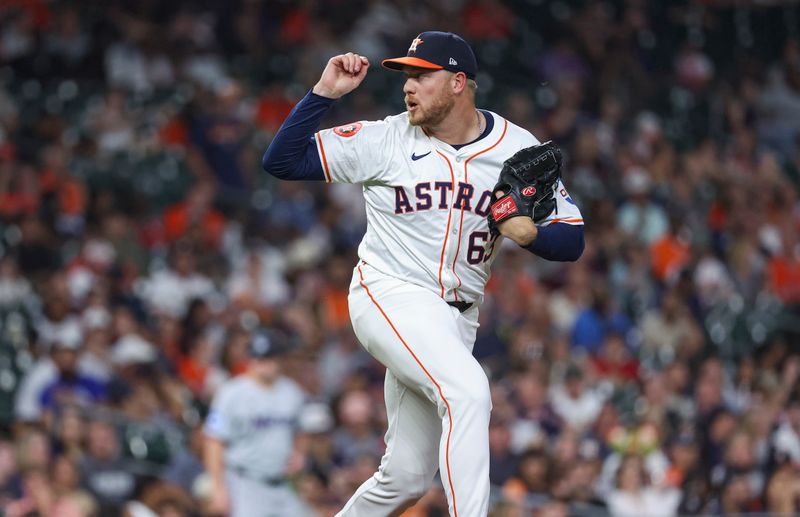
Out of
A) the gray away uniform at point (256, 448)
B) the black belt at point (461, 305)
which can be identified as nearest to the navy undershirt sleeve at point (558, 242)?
the black belt at point (461, 305)

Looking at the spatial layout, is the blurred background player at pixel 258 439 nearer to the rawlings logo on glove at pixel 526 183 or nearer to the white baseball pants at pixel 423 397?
the white baseball pants at pixel 423 397

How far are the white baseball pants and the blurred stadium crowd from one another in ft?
9.49

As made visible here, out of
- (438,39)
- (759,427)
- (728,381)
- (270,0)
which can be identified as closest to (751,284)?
(728,381)

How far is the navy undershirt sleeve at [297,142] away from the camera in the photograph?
4809 millimetres

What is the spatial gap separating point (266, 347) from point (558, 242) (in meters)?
3.23

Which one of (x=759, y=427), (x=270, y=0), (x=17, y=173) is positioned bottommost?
(x=759, y=427)

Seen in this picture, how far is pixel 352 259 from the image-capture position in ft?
38.0

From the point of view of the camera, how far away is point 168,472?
28.3 feet

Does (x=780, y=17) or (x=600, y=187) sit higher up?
(x=780, y=17)

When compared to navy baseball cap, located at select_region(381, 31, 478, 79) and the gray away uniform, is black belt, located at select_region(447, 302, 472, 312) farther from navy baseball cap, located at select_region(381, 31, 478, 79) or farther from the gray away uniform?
the gray away uniform

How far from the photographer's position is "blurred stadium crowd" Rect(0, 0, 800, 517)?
9.08m

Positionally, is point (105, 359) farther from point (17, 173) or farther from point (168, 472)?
point (17, 173)

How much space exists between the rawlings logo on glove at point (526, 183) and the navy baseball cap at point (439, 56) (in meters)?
0.35

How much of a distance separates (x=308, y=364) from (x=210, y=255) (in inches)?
69.7
